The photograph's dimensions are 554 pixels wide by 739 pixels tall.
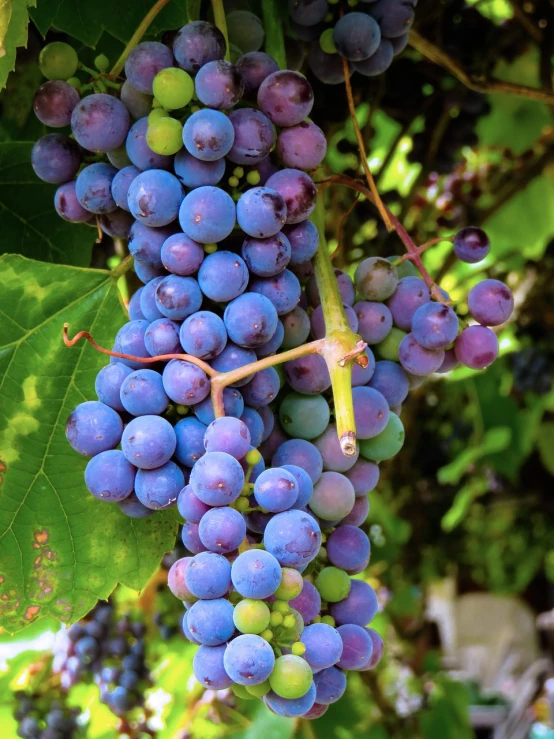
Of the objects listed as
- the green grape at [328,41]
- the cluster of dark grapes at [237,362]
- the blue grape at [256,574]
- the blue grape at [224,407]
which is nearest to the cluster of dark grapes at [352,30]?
the green grape at [328,41]

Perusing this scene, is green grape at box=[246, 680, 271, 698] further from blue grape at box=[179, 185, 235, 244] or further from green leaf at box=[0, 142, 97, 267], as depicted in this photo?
green leaf at box=[0, 142, 97, 267]

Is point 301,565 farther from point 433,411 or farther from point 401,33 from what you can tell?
point 433,411

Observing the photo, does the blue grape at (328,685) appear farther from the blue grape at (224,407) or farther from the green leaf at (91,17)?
the green leaf at (91,17)

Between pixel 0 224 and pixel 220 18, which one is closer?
pixel 220 18

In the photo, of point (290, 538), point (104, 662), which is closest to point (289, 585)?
point (290, 538)

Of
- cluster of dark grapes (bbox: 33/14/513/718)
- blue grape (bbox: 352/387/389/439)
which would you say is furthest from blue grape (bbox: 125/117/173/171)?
blue grape (bbox: 352/387/389/439)

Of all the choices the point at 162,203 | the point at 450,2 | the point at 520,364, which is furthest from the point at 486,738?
the point at 162,203
